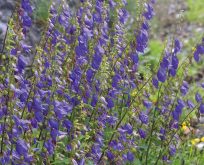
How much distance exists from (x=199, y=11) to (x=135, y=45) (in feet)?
24.3

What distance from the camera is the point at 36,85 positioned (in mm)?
3348

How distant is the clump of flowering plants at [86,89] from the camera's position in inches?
129

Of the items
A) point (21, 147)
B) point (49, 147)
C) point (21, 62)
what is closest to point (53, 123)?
point (49, 147)

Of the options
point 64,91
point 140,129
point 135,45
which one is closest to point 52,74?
point 64,91

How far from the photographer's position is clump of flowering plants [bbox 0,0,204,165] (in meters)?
3.28

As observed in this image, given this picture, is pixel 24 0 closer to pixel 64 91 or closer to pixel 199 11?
pixel 64 91

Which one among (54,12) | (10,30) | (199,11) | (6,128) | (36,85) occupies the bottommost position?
(6,128)

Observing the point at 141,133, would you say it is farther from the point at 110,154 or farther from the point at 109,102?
the point at 110,154

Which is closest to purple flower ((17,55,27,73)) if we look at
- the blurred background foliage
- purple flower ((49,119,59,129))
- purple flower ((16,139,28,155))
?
purple flower ((49,119,59,129))

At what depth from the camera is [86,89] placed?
3.88 meters

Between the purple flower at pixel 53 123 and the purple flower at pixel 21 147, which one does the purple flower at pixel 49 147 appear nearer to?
the purple flower at pixel 53 123

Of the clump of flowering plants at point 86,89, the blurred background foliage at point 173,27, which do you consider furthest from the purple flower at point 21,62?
the blurred background foliage at point 173,27

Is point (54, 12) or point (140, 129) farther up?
point (54, 12)

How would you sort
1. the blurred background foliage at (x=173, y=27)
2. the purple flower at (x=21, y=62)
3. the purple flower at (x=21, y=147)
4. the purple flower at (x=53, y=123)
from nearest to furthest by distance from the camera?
the purple flower at (x=21, y=147) < the purple flower at (x=53, y=123) < the purple flower at (x=21, y=62) < the blurred background foliage at (x=173, y=27)
